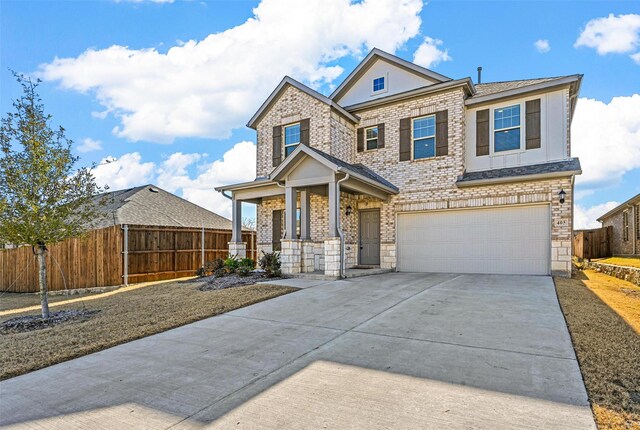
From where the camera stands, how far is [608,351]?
13.7 ft

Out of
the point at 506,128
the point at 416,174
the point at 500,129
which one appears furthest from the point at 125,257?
the point at 506,128

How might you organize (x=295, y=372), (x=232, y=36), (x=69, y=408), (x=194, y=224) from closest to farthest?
(x=69, y=408)
(x=295, y=372)
(x=232, y=36)
(x=194, y=224)

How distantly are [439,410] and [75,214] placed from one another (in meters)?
7.88

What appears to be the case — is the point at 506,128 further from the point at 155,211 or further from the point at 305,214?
the point at 155,211

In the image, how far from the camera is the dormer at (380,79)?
13.4 metres

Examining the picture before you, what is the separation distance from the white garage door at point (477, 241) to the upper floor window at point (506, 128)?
2.24 m

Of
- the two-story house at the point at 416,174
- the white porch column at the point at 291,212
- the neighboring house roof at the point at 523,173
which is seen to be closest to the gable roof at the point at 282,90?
the two-story house at the point at 416,174

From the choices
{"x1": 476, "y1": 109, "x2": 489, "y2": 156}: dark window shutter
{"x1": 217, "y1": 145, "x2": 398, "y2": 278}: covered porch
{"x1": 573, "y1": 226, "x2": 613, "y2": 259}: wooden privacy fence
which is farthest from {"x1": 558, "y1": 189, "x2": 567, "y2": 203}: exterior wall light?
{"x1": 573, "y1": 226, "x2": 613, "y2": 259}: wooden privacy fence

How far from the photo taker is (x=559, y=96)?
1125 centimetres

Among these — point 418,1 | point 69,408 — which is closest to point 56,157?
point 69,408

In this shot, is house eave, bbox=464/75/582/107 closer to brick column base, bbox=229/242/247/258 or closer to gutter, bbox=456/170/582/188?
gutter, bbox=456/170/582/188

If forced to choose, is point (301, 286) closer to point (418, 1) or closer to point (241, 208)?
point (241, 208)

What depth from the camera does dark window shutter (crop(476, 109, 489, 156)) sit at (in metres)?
12.3

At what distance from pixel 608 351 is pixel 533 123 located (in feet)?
30.9
